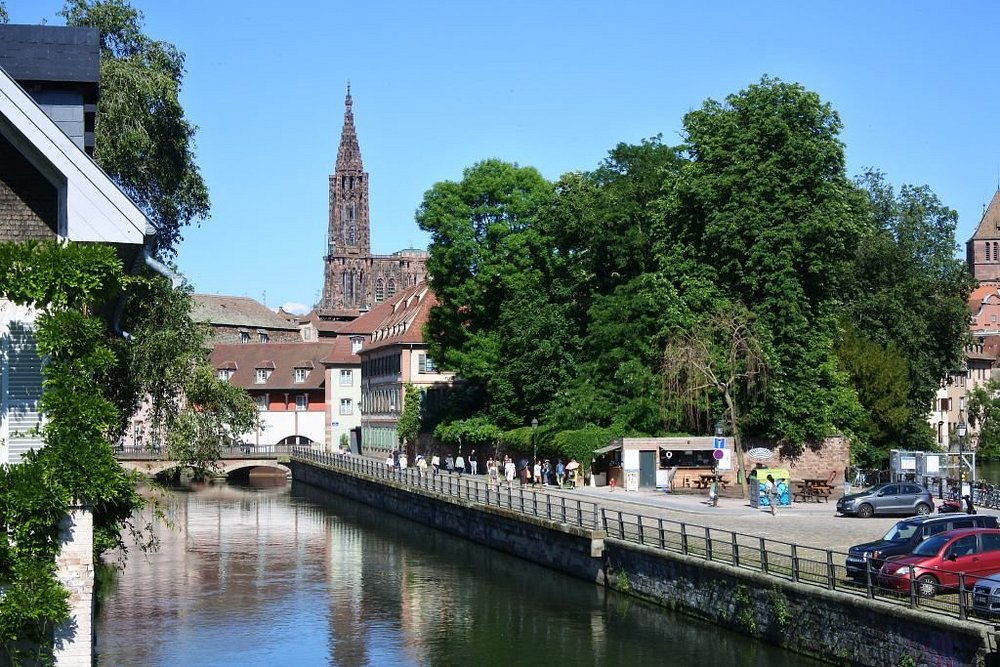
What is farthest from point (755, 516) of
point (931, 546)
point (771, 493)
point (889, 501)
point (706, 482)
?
point (931, 546)

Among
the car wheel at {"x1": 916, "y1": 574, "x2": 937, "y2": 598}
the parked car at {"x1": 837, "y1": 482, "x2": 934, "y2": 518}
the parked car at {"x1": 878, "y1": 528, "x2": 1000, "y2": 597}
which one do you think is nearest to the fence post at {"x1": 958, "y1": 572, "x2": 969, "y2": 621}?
the parked car at {"x1": 878, "y1": 528, "x2": 1000, "y2": 597}

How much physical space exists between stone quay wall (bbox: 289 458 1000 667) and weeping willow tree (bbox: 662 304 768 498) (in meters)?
9.79

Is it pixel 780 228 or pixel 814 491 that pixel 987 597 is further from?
pixel 780 228

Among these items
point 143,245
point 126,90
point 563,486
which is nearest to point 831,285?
point 563,486

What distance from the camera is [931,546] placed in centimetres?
2466

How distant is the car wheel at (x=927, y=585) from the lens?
23.2m

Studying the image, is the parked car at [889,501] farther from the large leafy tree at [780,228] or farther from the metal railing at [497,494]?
the large leafy tree at [780,228]

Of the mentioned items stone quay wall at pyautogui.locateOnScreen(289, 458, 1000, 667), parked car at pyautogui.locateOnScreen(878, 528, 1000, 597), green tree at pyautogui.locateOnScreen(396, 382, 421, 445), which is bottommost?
stone quay wall at pyautogui.locateOnScreen(289, 458, 1000, 667)

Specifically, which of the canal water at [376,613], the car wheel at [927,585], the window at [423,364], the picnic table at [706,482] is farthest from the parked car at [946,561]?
the window at [423,364]

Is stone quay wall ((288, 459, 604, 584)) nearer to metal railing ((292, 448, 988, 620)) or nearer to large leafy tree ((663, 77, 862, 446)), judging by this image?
metal railing ((292, 448, 988, 620))

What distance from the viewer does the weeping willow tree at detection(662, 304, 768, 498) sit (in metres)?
51.0

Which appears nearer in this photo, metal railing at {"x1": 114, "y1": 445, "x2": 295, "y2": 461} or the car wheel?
the car wheel

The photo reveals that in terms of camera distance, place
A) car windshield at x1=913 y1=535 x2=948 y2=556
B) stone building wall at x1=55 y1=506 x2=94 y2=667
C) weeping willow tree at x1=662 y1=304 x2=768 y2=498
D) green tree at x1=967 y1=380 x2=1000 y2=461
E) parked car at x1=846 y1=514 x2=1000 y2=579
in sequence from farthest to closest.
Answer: green tree at x1=967 y1=380 x2=1000 y2=461
weeping willow tree at x1=662 y1=304 x2=768 y2=498
parked car at x1=846 y1=514 x2=1000 y2=579
car windshield at x1=913 y1=535 x2=948 y2=556
stone building wall at x1=55 y1=506 x2=94 y2=667

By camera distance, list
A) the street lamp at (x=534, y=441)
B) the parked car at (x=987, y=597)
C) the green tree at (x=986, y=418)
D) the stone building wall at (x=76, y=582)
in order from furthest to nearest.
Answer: the green tree at (x=986, y=418)
the street lamp at (x=534, y=441)
the parked car at (x=987, y=597)
the stone building wall at (x=76, y=582)
